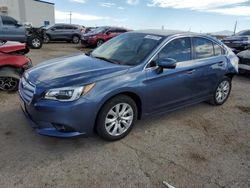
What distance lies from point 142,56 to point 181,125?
143cm

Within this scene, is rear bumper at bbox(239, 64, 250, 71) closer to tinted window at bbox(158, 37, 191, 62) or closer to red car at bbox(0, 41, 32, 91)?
tinted window at bbox(158, 37, 191, 62)

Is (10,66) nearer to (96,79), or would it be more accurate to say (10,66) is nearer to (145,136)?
(96,79)

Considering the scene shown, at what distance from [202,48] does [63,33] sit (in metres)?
15.7

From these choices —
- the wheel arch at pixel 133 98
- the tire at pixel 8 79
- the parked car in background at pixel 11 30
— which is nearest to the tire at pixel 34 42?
the parked car in background at pixel 11 30

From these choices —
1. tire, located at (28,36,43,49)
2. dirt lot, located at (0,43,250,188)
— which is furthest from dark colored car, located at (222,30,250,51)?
tire, located at (28,36,43,49)

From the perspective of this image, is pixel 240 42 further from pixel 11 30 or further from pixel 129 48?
pixel 11 30

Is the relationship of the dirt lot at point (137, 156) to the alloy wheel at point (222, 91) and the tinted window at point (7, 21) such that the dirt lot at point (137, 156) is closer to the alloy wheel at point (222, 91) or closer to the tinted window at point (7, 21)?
the alloy wheel at point (222, 91)

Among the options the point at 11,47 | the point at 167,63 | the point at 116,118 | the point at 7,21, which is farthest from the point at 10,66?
the point at 7,21

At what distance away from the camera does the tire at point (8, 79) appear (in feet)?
17.1

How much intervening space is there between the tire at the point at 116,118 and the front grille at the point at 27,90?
0.93 m

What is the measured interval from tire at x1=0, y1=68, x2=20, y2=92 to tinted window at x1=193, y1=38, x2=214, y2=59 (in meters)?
3.81

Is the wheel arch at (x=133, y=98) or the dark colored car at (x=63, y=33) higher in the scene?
the dark colored car at (x=63, y=33)

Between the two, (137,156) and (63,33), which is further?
(63,33)

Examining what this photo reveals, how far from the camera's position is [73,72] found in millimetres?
3322
